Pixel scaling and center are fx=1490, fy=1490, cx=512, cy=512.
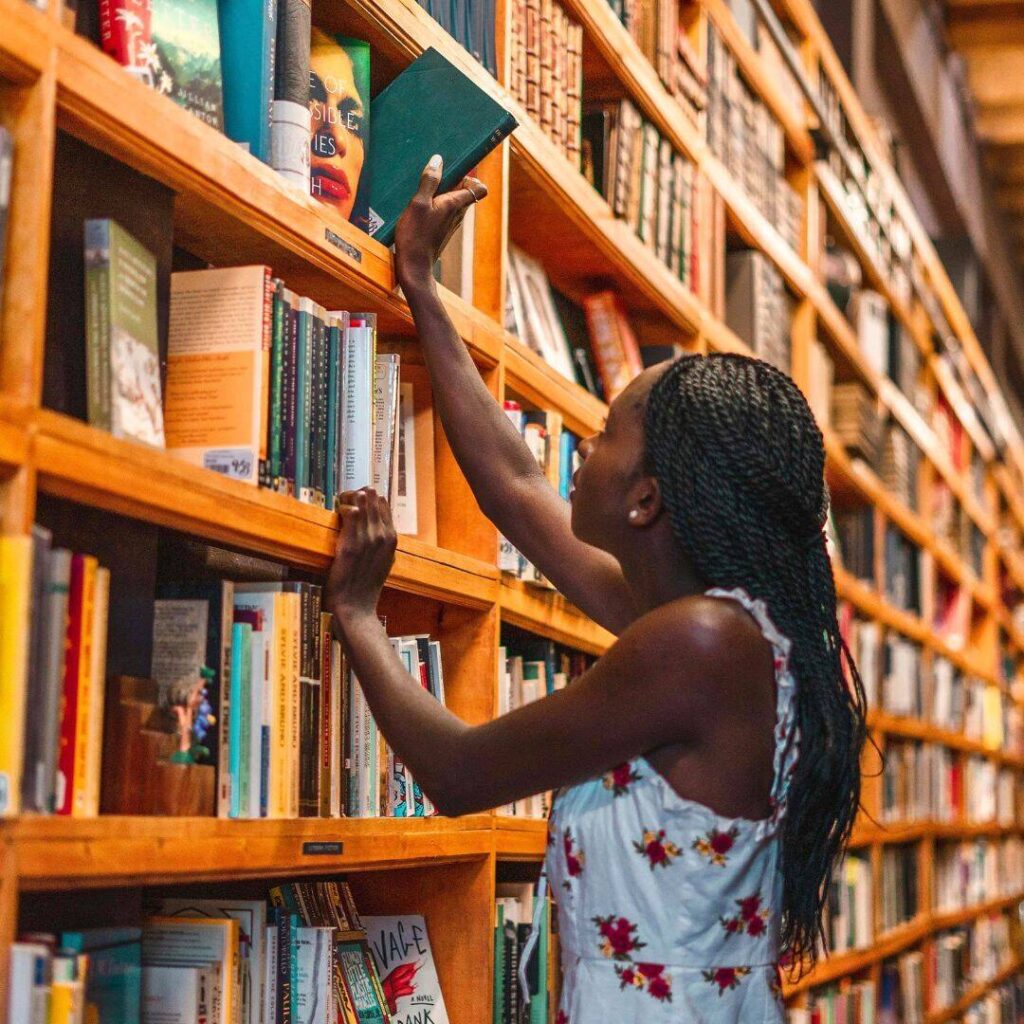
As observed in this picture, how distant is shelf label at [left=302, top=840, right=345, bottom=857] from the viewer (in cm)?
174

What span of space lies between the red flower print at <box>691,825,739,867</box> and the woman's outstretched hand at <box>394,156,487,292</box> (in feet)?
2.97

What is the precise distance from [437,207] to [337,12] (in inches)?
12.3

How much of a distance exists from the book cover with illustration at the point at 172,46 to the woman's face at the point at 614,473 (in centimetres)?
59

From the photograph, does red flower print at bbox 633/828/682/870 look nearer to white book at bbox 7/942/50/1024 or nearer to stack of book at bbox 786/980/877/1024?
white book at bbox 7/942/50/1024

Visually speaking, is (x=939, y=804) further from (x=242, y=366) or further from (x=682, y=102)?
(x=242, y=366)

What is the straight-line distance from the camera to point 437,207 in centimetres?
206

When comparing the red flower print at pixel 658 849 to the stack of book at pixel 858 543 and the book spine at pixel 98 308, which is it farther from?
the stack of book at pixel 858 543

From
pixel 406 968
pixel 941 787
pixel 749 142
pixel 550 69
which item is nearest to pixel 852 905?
pixel 941 787

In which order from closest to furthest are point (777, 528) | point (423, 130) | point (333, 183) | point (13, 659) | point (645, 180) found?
point (13, 659) → point (777, 528) → point (333, 183) → point (423, 130) → point (645, 180)

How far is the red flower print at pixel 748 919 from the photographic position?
1.58 meters

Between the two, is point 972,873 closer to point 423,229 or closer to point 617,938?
point 423,229

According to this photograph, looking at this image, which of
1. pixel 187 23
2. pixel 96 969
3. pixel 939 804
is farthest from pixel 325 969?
pixel 939 804

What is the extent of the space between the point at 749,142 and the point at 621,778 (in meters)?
2.61

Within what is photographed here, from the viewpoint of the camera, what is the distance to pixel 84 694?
1399mm
